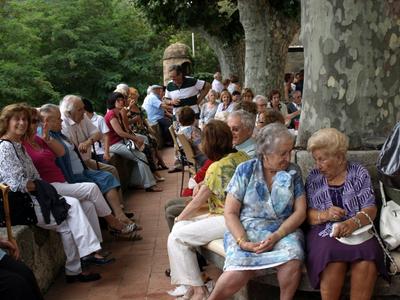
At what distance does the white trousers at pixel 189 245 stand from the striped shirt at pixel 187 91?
6.27m

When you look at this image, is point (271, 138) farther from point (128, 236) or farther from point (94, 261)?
point (128, 236)

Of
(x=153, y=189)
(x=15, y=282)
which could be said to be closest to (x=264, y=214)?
(x=15, y=282)

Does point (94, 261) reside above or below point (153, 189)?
above

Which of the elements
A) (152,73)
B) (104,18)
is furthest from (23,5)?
(152,73)

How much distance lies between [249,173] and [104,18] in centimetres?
3014

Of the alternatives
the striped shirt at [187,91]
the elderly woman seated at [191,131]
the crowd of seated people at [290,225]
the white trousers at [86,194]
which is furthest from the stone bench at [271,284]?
the striped shirt at [187,91]

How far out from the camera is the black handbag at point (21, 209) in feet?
14.9

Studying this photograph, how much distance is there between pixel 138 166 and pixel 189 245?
4.71 meters

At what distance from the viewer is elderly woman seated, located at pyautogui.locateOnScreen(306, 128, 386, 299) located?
10.9 ft

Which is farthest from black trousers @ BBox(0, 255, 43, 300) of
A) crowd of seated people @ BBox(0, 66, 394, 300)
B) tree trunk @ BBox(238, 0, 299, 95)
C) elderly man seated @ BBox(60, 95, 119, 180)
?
tree trunk @ BBox(238, 0, 299, 95)

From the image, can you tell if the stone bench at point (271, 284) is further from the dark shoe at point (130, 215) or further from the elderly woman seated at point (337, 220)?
the dark shoe at point (130, 215)

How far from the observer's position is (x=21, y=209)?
4.59 m

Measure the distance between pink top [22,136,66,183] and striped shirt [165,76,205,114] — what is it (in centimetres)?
487

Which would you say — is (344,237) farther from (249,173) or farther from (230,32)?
(230,32)
